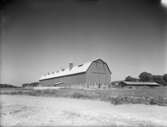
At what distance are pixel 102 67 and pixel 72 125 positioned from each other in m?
17.6

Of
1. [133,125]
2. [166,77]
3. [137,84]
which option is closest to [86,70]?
[137,84]

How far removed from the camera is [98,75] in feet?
62.9

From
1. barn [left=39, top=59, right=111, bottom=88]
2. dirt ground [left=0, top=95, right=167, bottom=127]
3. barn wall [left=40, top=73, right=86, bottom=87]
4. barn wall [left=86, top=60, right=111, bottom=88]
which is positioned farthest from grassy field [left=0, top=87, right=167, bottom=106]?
barn wall [left=40, top=73, right=86, bottom=87]

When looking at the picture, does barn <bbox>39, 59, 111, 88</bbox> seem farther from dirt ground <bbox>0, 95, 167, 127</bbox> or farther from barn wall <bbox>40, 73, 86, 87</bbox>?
dirt ground <bbox>0, 95, 167, 127</bbox>

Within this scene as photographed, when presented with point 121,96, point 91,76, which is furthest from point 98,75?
point 121,96

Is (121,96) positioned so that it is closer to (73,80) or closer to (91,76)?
(91,76)

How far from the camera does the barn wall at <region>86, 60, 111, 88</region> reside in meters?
18.3

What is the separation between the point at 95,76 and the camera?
18.9m

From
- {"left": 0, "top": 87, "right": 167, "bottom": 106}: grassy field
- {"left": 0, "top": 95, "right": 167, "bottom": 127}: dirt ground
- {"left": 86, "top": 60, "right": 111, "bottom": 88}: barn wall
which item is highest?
{"left": 86, "top": 60, "right": 111, "bottom": 88}: barn wall

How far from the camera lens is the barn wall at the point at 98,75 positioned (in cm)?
1831

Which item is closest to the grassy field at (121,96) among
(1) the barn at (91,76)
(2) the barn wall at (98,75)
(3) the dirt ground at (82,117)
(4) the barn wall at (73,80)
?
(3) the dirt ground at (82,117)

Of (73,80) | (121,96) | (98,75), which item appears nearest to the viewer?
(121,96)

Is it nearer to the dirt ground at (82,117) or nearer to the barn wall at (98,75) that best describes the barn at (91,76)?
the barn wall at (98,75)

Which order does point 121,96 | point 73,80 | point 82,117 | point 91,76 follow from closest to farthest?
point 82,117 < point 121,96 < point 91,76 < point 73,80
